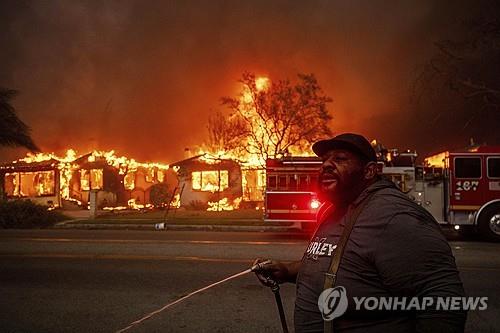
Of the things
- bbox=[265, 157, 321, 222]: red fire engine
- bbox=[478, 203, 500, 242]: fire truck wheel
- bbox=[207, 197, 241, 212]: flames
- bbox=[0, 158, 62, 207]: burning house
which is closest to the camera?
bbox=[478, 203, 500, 242]: fire truck wheel

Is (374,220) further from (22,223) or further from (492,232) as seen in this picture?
(22,223)

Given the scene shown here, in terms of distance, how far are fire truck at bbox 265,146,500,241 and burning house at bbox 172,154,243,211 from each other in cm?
1419

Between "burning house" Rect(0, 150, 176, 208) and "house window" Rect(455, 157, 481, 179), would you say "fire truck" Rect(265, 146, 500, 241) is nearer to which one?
"house window" Rect(455, 157, 481, 179)

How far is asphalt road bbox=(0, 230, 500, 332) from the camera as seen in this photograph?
16.3ft

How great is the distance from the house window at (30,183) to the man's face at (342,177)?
28.0 m

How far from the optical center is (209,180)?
94.4ft

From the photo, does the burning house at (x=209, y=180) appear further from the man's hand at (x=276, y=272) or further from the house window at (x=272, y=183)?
the man's hand at (x=276, y=272)

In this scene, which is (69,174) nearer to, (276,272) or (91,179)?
(91,179)

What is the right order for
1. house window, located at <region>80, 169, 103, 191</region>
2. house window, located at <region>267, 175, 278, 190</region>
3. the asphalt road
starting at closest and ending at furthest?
the asphalt road < house window, located at <region>267, 175, 278, 190</region> < house window, located at <region>80, 169, 103, 191</region>

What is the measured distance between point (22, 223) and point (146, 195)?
48.4ft

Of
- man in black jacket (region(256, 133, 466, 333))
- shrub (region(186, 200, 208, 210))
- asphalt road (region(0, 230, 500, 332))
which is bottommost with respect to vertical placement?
asphalt road (region(0, 230, 500, 332))

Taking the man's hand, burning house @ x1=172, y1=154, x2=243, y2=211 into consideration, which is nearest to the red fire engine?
the man's hand

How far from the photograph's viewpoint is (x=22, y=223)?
17.2 meters

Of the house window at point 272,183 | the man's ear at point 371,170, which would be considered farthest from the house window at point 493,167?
the man's ear at point 371,170
